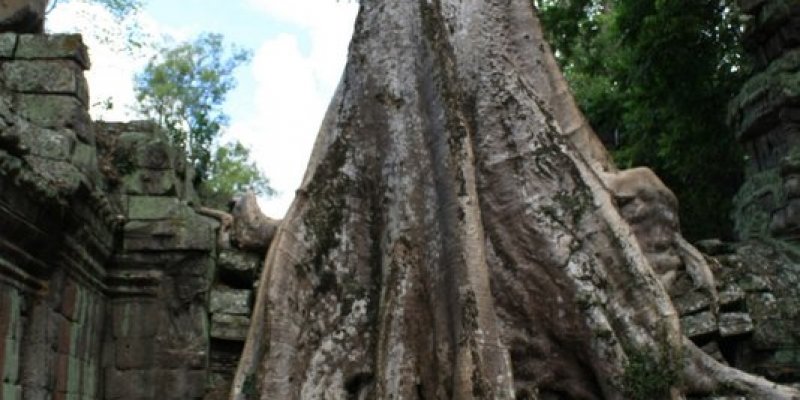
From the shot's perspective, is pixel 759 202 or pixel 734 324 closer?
pixel 734 324

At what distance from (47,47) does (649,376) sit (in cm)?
426

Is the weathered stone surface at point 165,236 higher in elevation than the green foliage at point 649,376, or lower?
higher

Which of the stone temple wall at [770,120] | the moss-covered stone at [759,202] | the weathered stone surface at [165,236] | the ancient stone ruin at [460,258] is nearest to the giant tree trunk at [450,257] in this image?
the ancient stone ruin at [460,258]

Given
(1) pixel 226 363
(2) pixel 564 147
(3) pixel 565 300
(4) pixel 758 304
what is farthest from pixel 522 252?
(1) pixel 226 363

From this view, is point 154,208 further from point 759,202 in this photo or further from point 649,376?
point 759,202

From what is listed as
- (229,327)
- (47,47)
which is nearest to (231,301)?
(229,327)

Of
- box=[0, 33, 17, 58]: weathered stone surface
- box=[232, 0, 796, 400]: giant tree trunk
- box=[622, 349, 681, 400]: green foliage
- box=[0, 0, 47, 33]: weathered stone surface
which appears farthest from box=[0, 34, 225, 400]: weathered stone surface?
box=[622, 349, 681, 400]: green foliage

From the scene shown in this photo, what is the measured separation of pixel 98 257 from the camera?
20.6 ft

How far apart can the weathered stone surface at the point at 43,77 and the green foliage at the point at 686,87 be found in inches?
286

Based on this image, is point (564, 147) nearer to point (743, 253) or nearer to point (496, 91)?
point (496, 91)

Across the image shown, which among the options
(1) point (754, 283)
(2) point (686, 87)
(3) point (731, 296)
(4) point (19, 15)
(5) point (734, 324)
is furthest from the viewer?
(2) point (686, 87)

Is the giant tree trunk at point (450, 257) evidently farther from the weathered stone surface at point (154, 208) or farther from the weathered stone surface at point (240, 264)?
the weathered stone surface at point (154, 208)

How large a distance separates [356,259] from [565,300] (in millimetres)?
754

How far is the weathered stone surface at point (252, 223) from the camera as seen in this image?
456 centimetres
